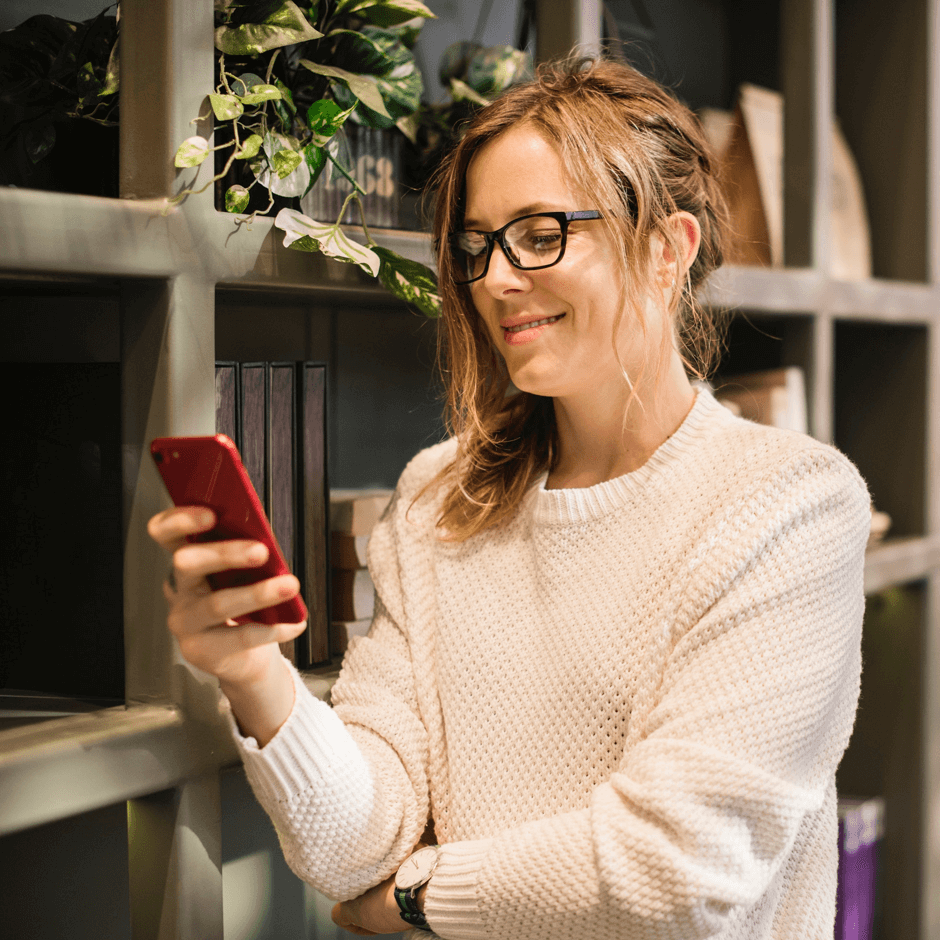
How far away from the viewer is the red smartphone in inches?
28.5

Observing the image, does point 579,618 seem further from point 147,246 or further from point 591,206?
point 147,246

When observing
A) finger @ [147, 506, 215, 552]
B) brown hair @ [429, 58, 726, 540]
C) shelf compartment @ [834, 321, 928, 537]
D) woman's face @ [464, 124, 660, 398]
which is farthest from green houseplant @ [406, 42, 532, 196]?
shelf compartment @ [834, 321, 928, 537]

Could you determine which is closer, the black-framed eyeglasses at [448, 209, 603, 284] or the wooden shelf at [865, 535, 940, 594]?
the black-framed eyeglasses at [448, 209, 603, 284]

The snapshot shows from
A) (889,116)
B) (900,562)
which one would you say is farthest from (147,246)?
(889,116)

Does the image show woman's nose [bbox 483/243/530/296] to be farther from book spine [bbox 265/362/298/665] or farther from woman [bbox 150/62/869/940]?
book spine [bbox 265/362/298/665]

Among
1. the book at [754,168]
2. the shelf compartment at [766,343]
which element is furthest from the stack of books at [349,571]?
the book at [754,168]

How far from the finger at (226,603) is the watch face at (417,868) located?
0.36 meters

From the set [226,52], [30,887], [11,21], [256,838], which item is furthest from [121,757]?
[11,21]

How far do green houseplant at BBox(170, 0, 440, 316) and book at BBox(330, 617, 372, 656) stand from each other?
40cm

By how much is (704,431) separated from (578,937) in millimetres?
531

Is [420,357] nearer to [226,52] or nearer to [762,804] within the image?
[226,52]

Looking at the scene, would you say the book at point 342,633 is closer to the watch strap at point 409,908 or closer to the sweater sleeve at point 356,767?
the sweater sleeve at point 356,767

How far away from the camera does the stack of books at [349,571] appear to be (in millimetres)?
1247

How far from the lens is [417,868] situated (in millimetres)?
1010
